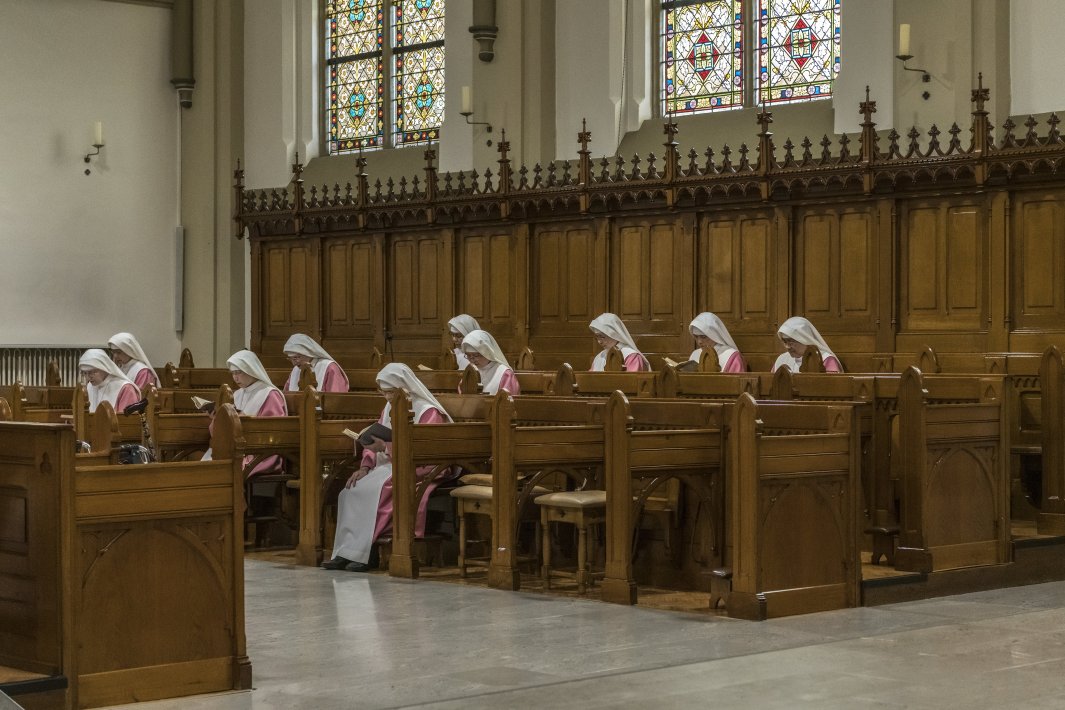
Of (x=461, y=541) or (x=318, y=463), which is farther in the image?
(x=318, y=463)

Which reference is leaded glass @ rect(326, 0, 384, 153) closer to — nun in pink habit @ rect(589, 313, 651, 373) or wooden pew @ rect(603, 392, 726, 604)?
nun in pink habit @ rect(589, 313, 651, 373)

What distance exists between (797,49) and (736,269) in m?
2.85

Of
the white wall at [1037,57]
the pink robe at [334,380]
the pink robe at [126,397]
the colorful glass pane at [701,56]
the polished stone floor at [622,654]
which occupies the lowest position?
the polished stone floor at [622,654]

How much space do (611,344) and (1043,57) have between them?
16.1ft

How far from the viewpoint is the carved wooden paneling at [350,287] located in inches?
753

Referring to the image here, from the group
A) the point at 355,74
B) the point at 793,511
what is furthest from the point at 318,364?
the point at 355,74

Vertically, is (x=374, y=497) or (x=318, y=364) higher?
(x=318, y=364)

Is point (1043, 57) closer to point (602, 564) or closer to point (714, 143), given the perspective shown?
point (714, 143)

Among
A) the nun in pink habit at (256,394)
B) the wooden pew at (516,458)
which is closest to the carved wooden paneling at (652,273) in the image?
the nun in pink habit at (256,394)

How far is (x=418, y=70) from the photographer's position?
20.4 meters

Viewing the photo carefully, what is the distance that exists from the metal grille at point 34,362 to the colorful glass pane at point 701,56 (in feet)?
29.4

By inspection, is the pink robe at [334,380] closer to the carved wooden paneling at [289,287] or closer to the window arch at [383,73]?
the carved wooden paneling at [289,287]

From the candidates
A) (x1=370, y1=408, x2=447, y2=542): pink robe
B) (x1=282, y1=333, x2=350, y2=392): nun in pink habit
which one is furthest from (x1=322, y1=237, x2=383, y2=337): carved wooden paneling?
(x1=370, y1=408, x2=447, y2=542): pink robe

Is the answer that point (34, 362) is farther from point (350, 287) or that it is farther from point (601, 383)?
point (601, 383)
